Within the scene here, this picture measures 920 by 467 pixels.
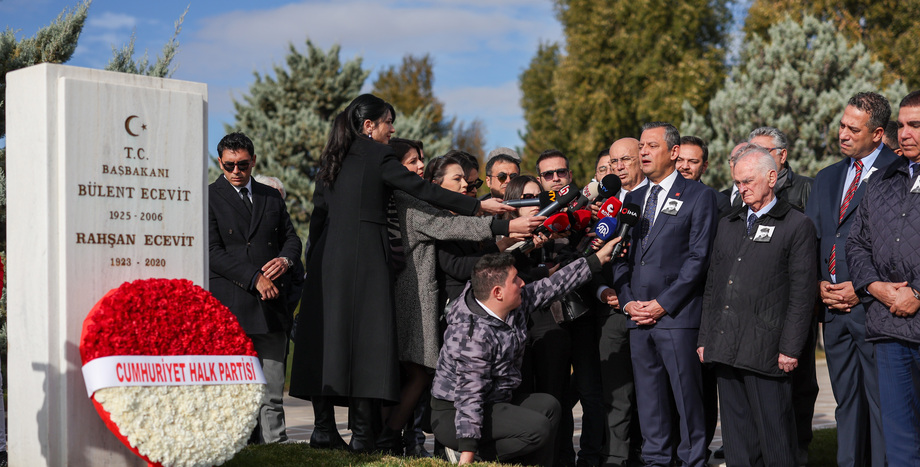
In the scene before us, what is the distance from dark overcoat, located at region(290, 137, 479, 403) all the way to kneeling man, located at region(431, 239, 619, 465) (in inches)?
14.4

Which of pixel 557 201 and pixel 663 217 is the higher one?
pixel 557 201

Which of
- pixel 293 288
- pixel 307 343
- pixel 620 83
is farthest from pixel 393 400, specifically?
pixel 620 83

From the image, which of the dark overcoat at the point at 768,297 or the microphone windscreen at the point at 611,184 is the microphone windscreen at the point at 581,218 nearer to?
the microphone windscreen at the point at 611,184

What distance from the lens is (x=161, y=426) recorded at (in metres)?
4.46

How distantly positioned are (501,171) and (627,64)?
29919 millimetres

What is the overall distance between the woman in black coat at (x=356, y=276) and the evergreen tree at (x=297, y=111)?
56.6 feet

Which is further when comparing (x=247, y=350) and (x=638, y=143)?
(x=638, y=143)

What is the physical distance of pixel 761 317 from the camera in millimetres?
5734

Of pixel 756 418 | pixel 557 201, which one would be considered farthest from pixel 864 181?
pixel 557 201

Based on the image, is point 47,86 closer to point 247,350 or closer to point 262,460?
point 247,350

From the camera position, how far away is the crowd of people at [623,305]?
5.52 m

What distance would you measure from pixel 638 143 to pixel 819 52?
21190mm

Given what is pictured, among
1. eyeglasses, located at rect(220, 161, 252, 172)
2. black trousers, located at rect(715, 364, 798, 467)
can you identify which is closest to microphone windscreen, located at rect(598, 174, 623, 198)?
black trousers, located at rect(715, 364, 798, 467)

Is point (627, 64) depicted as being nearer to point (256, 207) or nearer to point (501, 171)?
point (501, 171)
